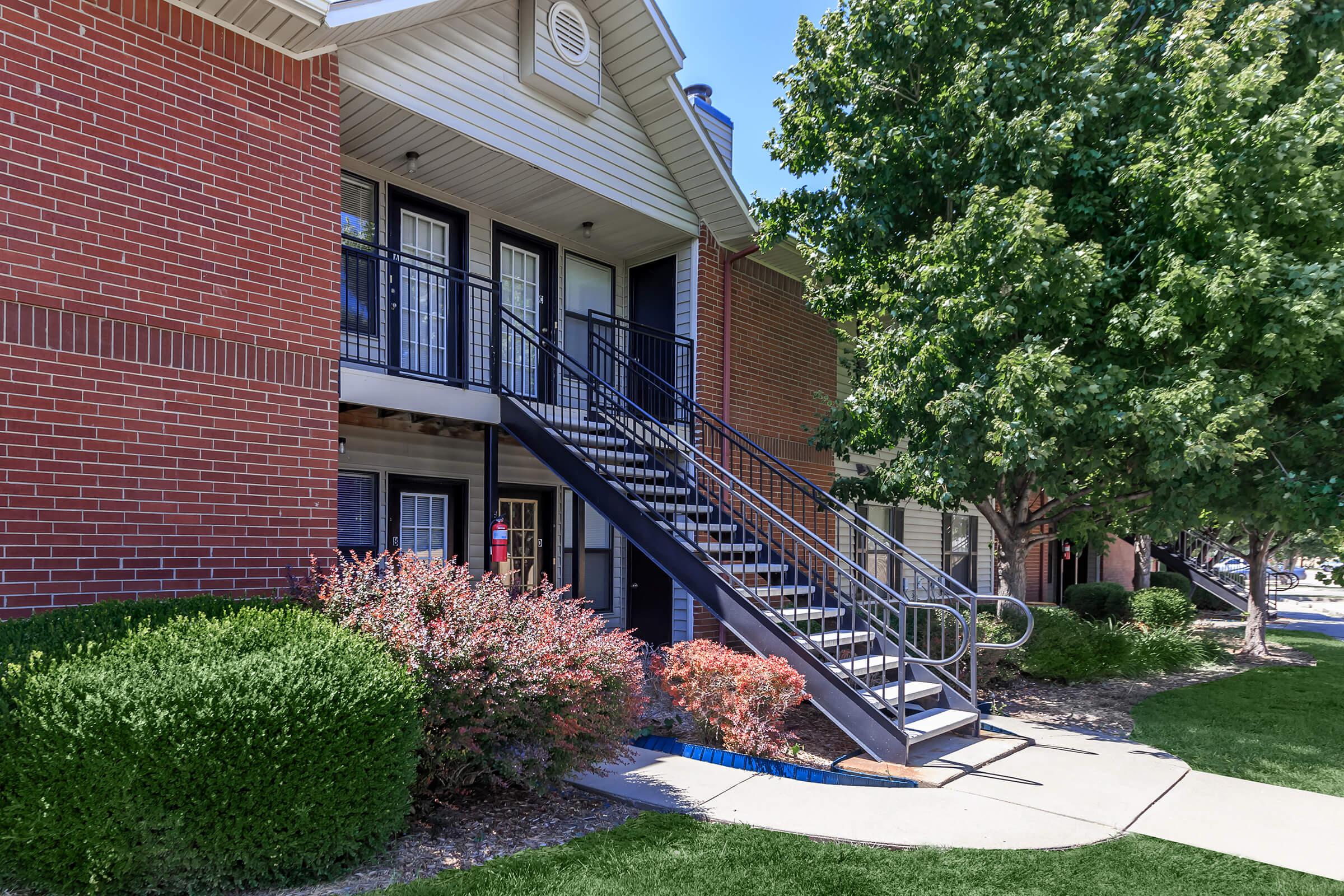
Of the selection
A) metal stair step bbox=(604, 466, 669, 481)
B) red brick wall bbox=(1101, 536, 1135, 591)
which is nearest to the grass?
metal stair step bbox=(604, 466, 669, 481)

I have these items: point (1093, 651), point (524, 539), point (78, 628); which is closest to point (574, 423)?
point (524, 539)

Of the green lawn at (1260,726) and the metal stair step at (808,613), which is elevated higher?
the metal stair step at (808,613)

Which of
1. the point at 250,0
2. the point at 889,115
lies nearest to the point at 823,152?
the point at 889,115

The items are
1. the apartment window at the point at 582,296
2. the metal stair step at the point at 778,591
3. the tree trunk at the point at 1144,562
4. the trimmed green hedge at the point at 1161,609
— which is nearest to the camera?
the metal stair step at the point at 778,591

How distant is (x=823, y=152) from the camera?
28.0 ft

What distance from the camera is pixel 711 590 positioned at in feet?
22.2

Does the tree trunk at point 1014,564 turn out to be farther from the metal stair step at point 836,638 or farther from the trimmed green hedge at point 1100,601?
the trimmed green hedge at point 1100,601

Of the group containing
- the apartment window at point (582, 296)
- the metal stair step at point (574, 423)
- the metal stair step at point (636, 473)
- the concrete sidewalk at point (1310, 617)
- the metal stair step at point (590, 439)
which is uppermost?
the apartment window at point (582, 296)

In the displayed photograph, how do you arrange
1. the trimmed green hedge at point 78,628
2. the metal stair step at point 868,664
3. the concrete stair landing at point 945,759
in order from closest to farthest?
1. the trimmed green hedge at point 78,628
2. the concrete stair landing at point 945,759
3. the metal stair step at point 868,664

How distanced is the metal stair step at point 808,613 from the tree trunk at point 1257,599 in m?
8.34

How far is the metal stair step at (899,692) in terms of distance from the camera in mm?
6031

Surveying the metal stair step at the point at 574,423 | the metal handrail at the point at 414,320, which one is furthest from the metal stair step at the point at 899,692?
the metal handrail at the point at 414,320

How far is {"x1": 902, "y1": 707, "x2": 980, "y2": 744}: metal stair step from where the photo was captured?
593 centimetres

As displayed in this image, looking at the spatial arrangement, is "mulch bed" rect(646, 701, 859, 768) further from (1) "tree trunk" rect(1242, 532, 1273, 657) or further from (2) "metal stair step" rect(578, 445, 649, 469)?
(1) "tree trunk" rect(1242, 532, 1273, 657)
